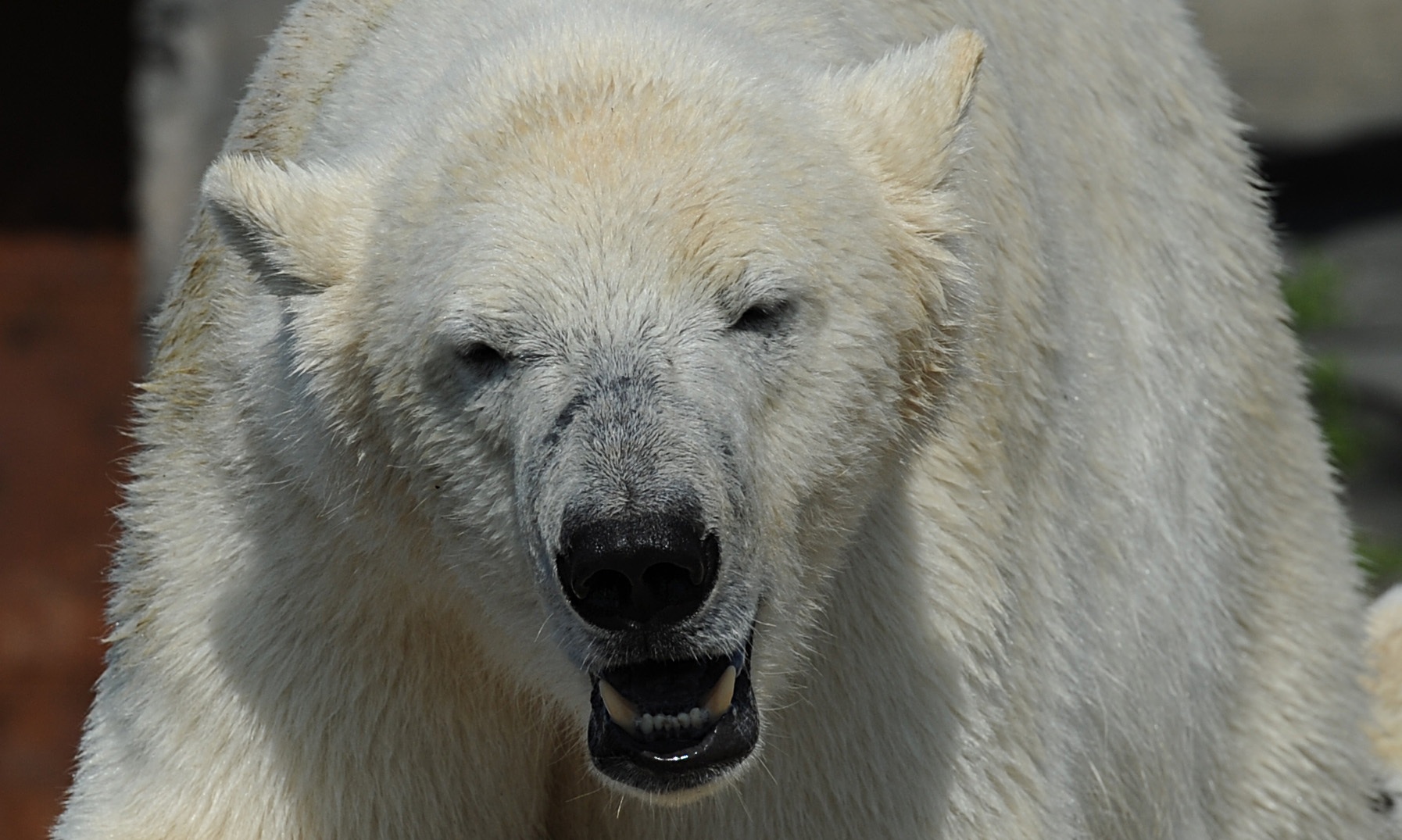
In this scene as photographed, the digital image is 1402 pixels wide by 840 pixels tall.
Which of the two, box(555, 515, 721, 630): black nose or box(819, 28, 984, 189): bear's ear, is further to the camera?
box(819, 28, 984, 189): bear's ear

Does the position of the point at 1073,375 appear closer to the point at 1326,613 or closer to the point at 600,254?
the point at 1326,613

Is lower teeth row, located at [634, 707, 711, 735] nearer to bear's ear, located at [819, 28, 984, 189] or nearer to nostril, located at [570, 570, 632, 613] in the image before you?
nostril, located at [570, 570, 632, 613]

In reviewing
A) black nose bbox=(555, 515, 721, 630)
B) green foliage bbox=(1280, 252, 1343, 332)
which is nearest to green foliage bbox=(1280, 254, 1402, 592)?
green foliage bbox=(1280, 252, 1343, 332)

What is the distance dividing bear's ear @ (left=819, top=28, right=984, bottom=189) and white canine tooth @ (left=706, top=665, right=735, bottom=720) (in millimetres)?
601

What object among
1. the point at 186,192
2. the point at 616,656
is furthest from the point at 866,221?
the point at 186,192

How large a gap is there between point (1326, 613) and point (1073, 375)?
80 cm

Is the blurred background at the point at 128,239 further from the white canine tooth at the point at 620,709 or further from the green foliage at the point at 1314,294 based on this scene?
the white canine tooth at the point at 620,709

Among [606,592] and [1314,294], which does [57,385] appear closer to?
[1314,294]

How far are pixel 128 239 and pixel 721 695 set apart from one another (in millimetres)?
6351

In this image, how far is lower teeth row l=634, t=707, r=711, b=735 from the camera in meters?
1.88

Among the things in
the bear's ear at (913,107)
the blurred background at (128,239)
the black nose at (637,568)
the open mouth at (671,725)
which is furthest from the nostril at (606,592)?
the blurred background at (128,239)

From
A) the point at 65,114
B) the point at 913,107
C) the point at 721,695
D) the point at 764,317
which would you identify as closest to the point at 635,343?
the point at 764,317

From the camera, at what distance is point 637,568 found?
176 cm

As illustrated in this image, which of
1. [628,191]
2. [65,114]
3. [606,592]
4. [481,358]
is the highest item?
[628,191]
